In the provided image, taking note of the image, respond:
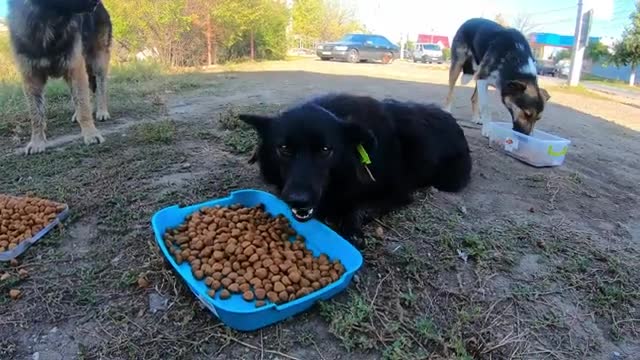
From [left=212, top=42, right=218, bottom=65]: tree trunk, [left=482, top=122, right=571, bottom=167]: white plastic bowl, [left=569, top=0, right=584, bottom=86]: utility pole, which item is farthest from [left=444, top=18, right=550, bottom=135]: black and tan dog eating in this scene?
[left=212, top=42, right=218, bottom=65]: tree trunk

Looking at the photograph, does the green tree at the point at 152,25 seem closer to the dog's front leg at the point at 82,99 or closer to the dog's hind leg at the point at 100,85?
the dog's hind leg at the point at 100,85

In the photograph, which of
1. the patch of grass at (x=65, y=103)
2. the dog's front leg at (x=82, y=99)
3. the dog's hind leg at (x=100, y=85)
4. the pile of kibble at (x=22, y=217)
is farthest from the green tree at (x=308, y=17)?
the pile of kibble at (x=22, y=217)

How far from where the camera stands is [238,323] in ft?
5.25

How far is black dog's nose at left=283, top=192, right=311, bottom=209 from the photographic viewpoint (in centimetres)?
173

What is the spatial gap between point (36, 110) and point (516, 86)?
13.8ft

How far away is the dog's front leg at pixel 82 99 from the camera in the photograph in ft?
11.5

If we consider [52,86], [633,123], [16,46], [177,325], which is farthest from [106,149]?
[633,123]

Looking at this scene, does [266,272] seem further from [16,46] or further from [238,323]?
[16,46]

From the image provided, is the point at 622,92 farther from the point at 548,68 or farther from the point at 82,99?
the point at 82,99

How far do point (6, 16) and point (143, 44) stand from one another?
9.79 metres

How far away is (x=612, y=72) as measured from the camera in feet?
97.1

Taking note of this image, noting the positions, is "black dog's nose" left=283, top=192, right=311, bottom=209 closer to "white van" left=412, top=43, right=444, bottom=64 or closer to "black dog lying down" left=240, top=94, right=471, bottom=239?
"black dog lying down" left=240, top=94, right=471, bottom=239

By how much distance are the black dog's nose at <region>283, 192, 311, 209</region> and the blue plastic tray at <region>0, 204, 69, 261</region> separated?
1.30m

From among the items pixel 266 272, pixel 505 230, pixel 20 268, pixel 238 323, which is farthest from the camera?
pixel 505 230
